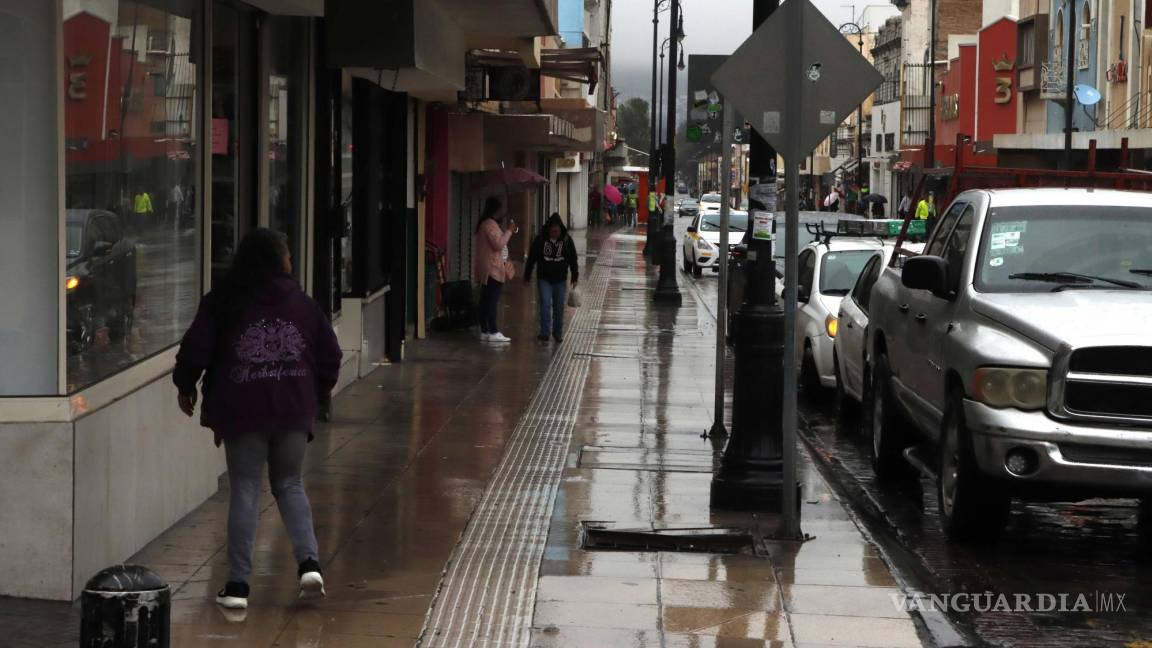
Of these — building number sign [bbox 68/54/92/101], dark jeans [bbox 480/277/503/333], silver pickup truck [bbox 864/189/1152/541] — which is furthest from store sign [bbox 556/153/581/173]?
building number sign [bbox 68/54/92/101]

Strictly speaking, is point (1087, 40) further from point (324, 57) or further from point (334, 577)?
point (334, 577)

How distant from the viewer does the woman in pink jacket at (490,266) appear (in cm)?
1947

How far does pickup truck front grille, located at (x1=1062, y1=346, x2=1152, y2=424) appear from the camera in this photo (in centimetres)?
776

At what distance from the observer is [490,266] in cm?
1944

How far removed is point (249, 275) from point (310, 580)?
52.6 inches

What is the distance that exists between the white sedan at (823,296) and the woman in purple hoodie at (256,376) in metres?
8.36

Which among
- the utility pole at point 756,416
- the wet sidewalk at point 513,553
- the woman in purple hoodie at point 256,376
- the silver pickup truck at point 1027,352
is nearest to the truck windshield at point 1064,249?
the silver pickup truck at point 1027,352

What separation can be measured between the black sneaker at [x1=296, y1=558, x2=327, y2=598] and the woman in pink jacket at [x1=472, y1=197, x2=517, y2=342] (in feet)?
41.1

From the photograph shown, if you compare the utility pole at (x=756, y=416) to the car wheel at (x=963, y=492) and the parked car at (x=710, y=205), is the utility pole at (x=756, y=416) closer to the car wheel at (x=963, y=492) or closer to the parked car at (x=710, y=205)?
the car wheel at (x=963, y=492)

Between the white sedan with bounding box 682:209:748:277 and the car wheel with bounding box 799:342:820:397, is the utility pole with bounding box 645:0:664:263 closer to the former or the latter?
the white sedan with bounding box 682:209:748:277

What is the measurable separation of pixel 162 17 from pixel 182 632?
3657mm

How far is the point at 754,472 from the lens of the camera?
30.8 ft

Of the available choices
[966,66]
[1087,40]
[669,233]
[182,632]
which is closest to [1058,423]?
[182,632]

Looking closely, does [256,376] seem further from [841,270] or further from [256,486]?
[841,270]
